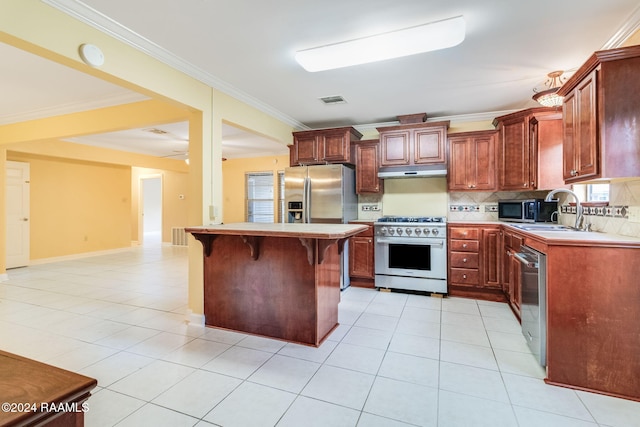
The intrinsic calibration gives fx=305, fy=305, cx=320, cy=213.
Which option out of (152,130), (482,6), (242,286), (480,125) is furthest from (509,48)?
(152,130)

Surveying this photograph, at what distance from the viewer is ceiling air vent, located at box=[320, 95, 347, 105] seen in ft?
12.4

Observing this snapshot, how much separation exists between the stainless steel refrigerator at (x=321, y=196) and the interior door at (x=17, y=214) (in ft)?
18.1

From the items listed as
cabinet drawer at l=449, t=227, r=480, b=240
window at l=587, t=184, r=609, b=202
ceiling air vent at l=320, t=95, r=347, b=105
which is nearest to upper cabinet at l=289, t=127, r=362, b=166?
ceiling air vent at l=320, t=95, r=347, b=105

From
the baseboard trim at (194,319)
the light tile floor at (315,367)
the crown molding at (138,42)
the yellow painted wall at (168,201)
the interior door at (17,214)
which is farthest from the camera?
the yellow painted wall at (168,201)

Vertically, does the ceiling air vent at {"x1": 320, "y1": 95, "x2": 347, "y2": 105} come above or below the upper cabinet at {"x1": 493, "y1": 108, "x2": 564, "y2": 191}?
above

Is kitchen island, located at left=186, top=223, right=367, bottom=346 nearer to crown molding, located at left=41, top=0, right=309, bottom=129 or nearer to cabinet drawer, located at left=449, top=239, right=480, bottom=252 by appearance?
crown molding, located at left=41, top=0, right=309, bottom=129

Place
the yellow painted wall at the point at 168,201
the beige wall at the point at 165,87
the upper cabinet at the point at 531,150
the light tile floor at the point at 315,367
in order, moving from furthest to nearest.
→ the yellow painted wall at the point at 168,201 → the upper cabinet at the point at 531,150 → the beige wall at the point at 165,87 → the light tile floor at the point at 315,367

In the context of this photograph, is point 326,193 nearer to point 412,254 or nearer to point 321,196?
point 321,196

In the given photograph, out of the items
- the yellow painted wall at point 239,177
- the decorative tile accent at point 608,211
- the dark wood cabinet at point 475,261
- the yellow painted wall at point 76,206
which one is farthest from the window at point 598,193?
the yellow painted wall at point 76,206

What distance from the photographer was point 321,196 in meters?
4.52

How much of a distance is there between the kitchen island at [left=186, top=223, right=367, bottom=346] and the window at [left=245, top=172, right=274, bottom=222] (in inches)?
206

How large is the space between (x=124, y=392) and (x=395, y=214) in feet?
13.1

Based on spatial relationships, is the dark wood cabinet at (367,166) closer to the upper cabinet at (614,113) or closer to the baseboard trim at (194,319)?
the upper cabinet at (614,113)

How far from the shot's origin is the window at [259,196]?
8305 millimetres
